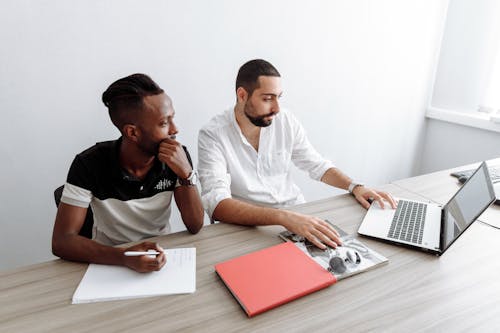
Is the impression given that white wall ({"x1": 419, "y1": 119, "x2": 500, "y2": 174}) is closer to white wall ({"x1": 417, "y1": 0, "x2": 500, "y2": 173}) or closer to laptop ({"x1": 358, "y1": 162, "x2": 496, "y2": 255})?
white wall ({"x1": 417, "y1": 0, "x2": 500, "y2": 173})

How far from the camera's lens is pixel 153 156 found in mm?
1138

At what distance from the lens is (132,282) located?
2.76 feet

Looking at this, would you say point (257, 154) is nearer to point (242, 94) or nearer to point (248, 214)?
point (242, 94)

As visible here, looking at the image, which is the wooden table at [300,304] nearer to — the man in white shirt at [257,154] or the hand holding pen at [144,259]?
the hand holding pen at [144,259]

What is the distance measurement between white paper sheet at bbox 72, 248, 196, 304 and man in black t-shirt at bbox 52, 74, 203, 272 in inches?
1.5

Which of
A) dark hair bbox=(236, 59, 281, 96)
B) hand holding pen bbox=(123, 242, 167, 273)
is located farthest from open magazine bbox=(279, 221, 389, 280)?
dark hair bbox=(236, 59, 281, 96)

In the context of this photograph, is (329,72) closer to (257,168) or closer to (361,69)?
(361,69)

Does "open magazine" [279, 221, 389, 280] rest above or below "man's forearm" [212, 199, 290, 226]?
below

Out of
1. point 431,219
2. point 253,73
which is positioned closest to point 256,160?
point 253,73

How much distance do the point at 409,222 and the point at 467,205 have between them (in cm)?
18

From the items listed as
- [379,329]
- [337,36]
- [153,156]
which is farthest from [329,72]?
[379,329]

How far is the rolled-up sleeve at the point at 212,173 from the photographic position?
125cm

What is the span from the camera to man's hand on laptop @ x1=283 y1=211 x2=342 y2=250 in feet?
3.25

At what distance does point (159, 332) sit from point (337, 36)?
2.16 meters
